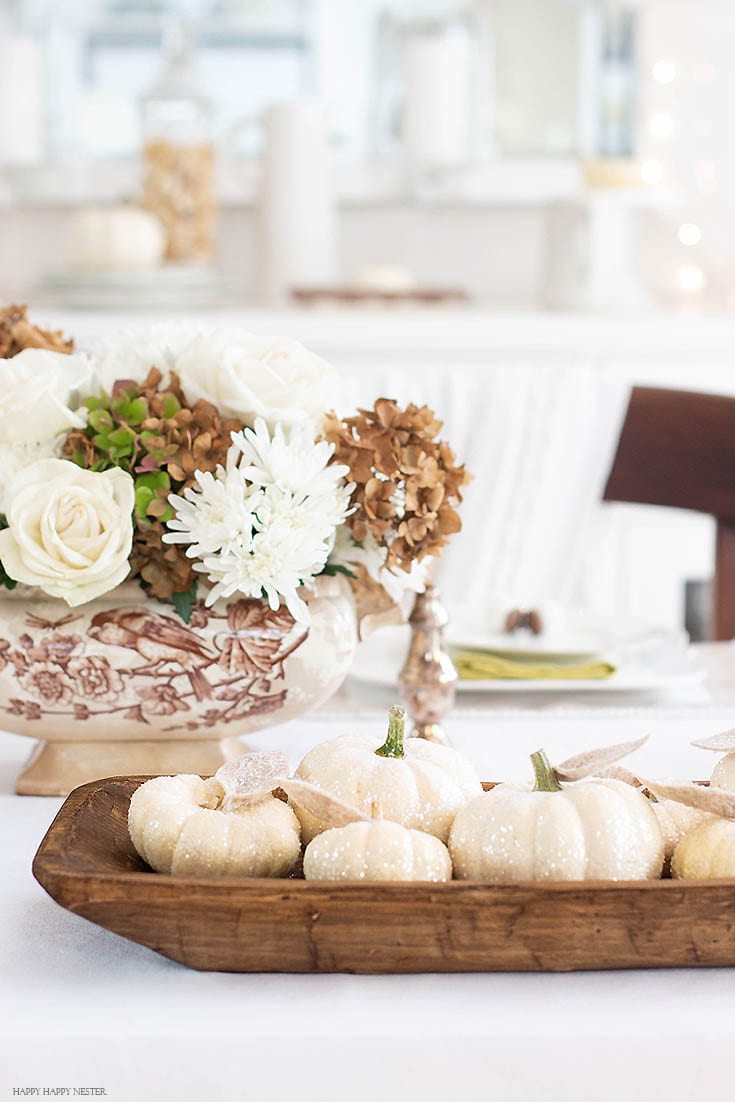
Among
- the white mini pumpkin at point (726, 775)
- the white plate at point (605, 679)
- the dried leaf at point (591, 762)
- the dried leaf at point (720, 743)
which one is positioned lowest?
the white plate at point (605, 679)

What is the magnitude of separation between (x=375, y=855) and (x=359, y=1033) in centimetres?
7

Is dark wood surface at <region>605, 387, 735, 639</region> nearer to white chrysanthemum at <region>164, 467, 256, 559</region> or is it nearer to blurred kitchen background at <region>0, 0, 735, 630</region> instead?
blurred kitchen background at <region>0, 0, 735, 630</region>

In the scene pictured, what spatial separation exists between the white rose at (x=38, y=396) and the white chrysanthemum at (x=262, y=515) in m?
0.09

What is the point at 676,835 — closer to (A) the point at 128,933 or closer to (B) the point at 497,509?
(A) the point at 128,933

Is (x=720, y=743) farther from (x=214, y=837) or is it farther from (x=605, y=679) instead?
(x=605, y=679)

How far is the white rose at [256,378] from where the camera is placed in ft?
2.84

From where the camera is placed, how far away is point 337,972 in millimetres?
610

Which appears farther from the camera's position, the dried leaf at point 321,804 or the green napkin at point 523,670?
the green napkin at point 523,670

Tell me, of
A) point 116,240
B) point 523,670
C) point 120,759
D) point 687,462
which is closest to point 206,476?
point 120,759

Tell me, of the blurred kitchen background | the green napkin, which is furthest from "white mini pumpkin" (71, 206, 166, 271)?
the green napkin

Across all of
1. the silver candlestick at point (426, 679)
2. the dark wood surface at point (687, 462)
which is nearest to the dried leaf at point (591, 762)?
the silver candlestick at point (426, 679)

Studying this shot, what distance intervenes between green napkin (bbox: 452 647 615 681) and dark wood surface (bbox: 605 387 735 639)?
0.51 metres

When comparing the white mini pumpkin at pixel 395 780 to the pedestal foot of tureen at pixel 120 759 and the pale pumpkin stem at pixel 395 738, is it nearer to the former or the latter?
the pale pumpkin stem at pixel 395 738

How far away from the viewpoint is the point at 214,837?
2.05 feet
